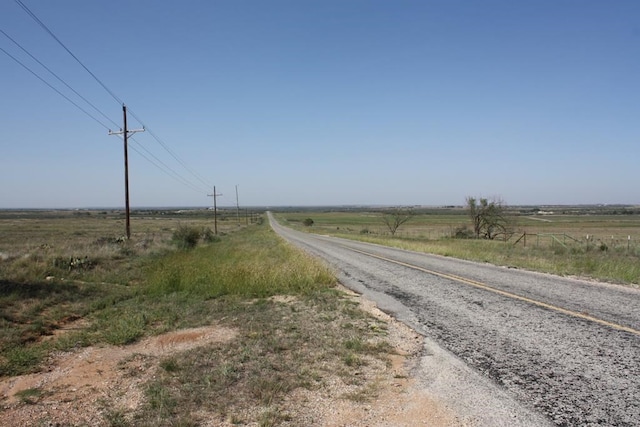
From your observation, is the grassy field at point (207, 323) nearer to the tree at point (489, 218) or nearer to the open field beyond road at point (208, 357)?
the open field beyond road at point (208, 357)

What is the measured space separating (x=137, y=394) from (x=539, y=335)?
567 cm

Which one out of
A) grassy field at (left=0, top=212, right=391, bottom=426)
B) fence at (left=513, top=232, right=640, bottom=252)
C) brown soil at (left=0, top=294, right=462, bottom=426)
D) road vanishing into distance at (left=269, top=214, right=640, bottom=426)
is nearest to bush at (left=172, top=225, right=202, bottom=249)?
grassy field at (left=0, top=212, right=391, bottom=426)

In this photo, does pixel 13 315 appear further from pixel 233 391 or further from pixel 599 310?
pixel 599 310

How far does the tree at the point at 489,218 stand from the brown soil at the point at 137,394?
44453 mm


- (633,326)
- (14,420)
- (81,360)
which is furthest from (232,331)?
(633,326)

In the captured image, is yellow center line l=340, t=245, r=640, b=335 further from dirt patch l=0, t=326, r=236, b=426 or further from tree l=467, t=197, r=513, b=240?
tree l=467, t=197, r=513, b=240

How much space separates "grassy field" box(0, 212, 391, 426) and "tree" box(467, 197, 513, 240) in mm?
39119

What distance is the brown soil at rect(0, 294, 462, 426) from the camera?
13.1ft

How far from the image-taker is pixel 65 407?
459 centimetres

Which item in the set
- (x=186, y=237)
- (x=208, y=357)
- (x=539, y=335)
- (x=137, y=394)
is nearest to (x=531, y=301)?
(x=539, y=335)

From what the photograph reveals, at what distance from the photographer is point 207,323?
8.19 metres

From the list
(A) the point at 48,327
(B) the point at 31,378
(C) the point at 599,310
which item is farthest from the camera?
(A) the point at 48,327

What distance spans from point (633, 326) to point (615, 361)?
6.78ft

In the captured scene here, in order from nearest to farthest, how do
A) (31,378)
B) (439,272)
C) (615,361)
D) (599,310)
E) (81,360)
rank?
(615,361)
(31,378)
(81,360)
(599,310)
(439,272)
